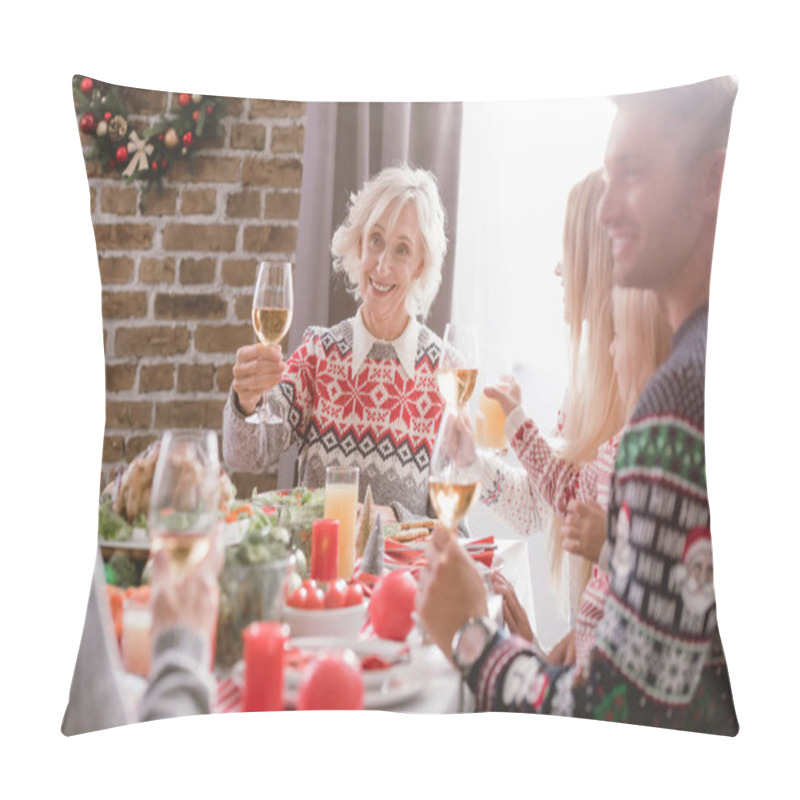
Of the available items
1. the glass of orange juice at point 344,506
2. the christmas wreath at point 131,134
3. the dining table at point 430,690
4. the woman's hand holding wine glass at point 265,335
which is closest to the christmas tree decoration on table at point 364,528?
the glass of orange juice at point 344,506

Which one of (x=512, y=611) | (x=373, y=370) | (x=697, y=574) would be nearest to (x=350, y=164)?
(x=373, y=370)

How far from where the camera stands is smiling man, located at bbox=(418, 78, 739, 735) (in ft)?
7.55

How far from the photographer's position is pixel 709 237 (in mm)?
2352

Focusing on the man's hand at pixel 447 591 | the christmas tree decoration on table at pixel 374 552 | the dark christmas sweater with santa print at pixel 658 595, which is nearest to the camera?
the dark christmas sweater with santa print at pixel 658 595

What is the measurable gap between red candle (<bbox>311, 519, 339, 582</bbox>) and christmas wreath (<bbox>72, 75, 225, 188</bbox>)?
2.89 feet

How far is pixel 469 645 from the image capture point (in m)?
2.38

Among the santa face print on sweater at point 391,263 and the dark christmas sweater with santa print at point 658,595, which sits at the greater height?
the santa face print on sweater at point 391,263

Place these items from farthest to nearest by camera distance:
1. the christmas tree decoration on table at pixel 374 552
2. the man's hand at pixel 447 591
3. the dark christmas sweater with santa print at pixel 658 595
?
the christmas tree decoration on table at pixel 374 552 < the man's hand at pixel 447 591 < the dark christmas sweater with santa print at pixel 658 595

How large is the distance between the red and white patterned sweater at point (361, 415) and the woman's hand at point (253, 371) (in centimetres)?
3

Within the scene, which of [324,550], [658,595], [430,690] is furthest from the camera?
[324,550]

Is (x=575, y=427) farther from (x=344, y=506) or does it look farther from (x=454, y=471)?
(x=344, y=506)

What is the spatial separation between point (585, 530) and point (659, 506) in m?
0.20

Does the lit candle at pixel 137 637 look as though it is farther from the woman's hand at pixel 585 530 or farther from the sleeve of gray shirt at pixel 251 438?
the woman's hand at pixel 585 530

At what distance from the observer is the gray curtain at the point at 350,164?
251cm
